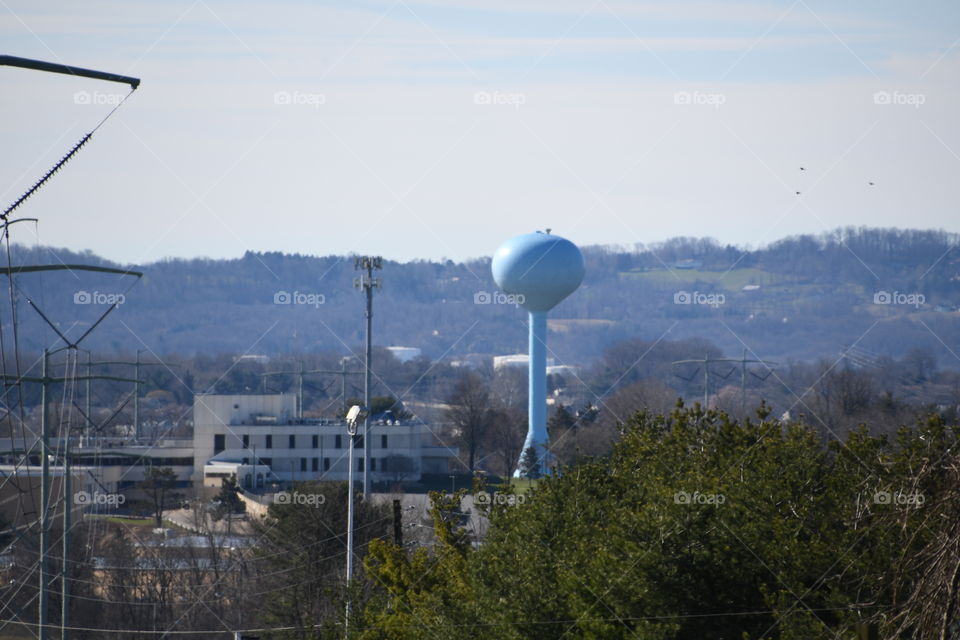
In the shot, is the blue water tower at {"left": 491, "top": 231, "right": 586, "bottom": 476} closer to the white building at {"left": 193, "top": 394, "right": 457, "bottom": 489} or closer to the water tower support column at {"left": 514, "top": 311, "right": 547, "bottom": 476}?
the water tower support column at {"left": 514, "top": 311, "right": 547, "bottom": 476}

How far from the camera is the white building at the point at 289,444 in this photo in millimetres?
74125

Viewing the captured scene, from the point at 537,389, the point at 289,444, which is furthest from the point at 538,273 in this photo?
the point at 289,444

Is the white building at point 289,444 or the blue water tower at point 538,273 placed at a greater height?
the blue water tower at point 538,273

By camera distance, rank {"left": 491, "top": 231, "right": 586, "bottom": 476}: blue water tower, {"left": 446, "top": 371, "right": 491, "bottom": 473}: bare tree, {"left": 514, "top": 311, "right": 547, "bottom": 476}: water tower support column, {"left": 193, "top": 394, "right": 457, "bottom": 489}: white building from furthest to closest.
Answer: {"left": 446, "top": 371, "right": 491, "bottom": 473}: bare tree
{"left": 193, "top": 394, "right": 457, "bottom": 489}: white building
{"left": 514, "top": 311, "right": 547, "bottom": 476}: water tower support column
{"left": 491, "top": 231, "right": 586, "bottom": 476}: blue water tower

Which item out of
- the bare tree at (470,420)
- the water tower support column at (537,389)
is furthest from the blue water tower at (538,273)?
the bare tree at (470,420)

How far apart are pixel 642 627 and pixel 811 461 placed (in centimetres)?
567

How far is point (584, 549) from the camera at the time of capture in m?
18.3

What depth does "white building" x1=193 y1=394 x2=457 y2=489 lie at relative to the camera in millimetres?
74125

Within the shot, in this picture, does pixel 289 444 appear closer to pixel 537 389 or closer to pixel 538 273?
pixel 537 389

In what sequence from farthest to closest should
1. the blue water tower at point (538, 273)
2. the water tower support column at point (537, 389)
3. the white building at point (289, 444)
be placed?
1. the white building at point (289, 444)
2. the water tower support column at point (537, 389)
3. the blue water tower at point (538, 273)

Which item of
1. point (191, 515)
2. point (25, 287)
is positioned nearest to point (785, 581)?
Result: point (191, 515)

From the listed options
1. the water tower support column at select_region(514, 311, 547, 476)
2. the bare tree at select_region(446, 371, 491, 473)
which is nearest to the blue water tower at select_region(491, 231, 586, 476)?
the water tower support column at select_region(514, 311, 547, 476)

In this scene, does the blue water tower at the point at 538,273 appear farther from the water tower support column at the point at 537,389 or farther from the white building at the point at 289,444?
the white building at the point at 289,444

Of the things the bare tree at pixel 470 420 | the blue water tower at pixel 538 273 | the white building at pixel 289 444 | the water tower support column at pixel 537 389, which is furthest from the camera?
the bare tree at pixel 470 420
